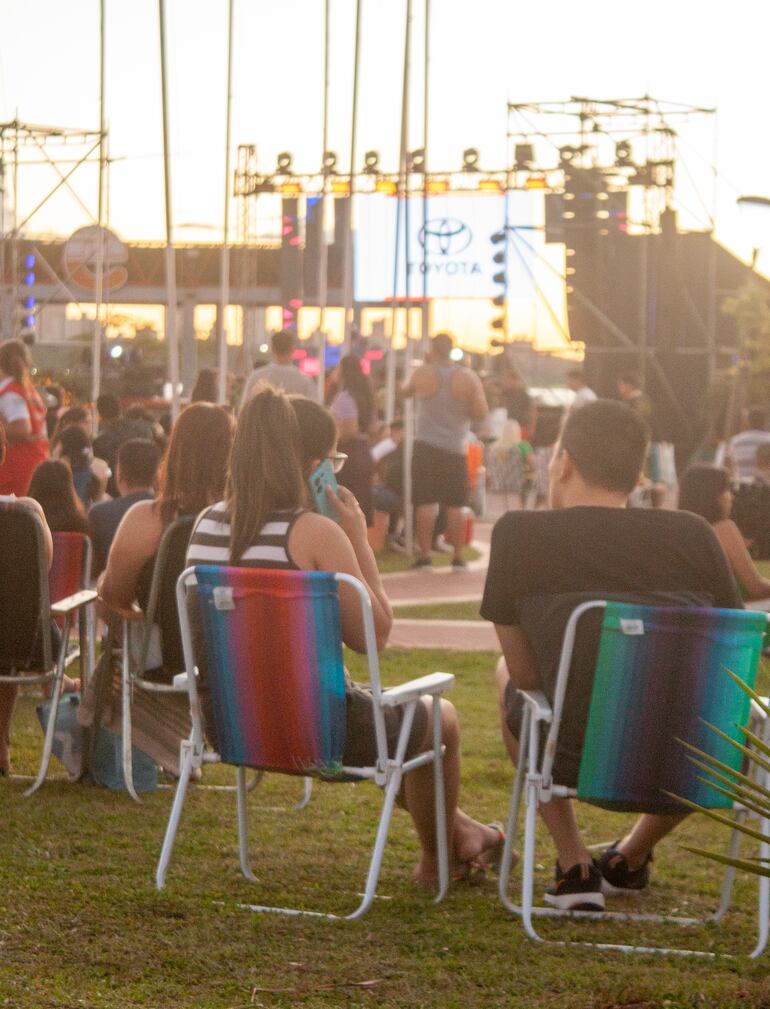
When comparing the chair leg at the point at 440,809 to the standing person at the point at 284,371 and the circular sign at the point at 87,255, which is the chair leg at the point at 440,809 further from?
the circular sign at the point at 87,255

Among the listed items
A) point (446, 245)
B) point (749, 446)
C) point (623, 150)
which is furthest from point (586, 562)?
point (446, 245)

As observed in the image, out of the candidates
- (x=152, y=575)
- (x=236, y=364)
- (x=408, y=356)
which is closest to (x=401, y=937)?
(x=152, y=575)

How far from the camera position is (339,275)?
3834 cm

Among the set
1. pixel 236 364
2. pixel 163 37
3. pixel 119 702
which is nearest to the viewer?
pixel 119 702

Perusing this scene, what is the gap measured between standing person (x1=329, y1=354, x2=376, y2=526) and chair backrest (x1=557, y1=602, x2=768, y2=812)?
9.09m

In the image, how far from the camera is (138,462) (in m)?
6.52

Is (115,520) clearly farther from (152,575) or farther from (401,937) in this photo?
(401,937)

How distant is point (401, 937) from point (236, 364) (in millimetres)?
33562

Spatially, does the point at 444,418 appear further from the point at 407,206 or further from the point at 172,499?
the point at 172,499

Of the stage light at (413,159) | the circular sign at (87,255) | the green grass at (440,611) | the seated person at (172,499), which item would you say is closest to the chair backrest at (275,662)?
the seated person at (172,499)

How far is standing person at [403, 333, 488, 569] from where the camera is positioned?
13273 millimetres

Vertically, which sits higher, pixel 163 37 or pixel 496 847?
pixel 163 37

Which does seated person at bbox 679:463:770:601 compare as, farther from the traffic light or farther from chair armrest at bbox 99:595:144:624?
the traffic light

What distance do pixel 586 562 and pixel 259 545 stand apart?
839 millimetres
